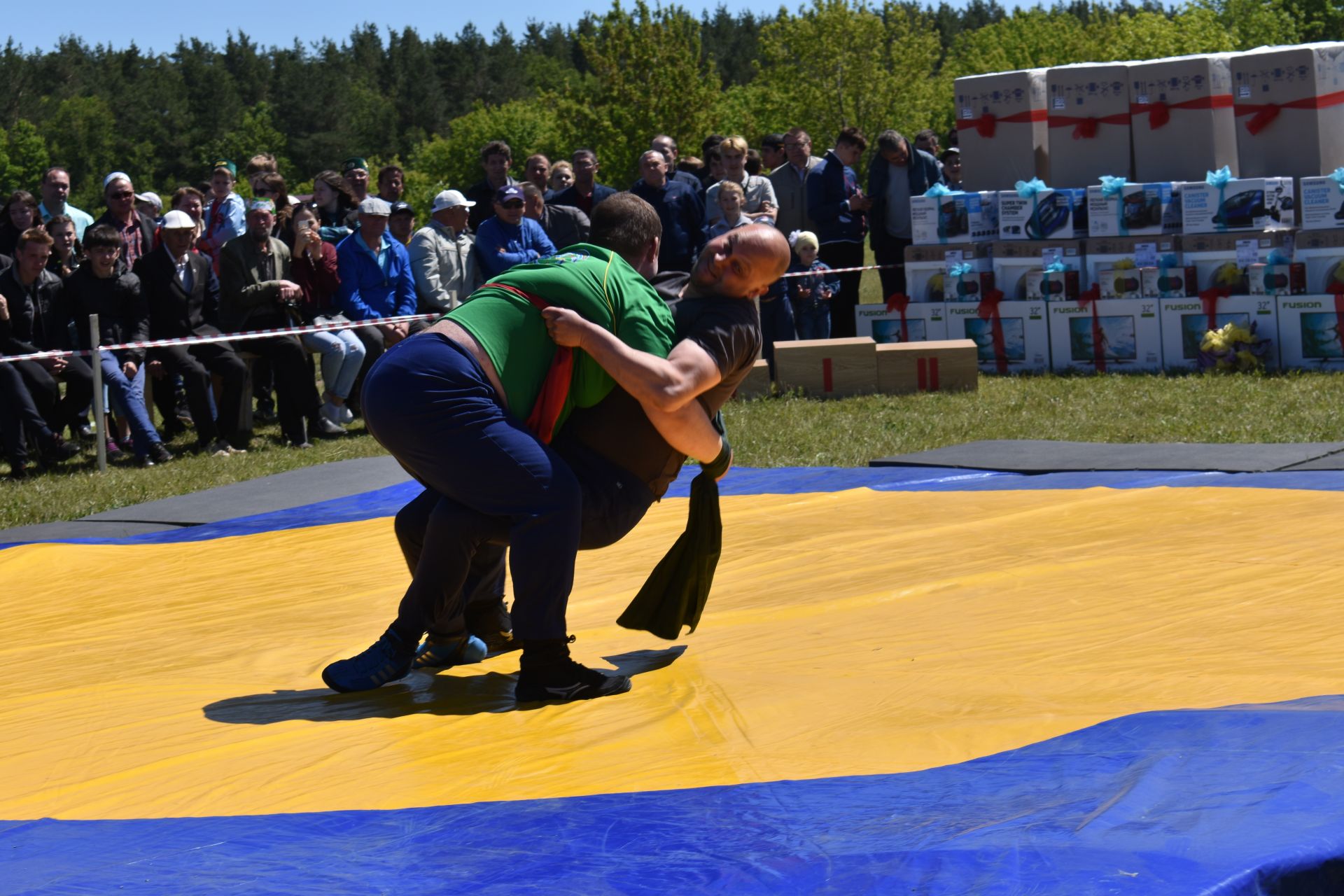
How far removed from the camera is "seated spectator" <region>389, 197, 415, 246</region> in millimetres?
11859

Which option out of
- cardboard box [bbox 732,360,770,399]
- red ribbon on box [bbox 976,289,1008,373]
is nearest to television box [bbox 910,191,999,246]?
red ribbon on box [bbox 976,289,1008,373]

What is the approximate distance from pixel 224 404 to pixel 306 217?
4.71 ft

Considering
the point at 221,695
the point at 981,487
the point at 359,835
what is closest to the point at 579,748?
the point at 359,835

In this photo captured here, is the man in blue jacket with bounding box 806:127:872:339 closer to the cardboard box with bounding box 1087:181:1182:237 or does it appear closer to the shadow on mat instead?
the cardboard box with bounding box 1087:181:1182:237

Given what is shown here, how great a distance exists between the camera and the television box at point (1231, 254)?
10.6 meters

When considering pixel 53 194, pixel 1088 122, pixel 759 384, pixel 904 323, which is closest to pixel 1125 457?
pixel 759 384

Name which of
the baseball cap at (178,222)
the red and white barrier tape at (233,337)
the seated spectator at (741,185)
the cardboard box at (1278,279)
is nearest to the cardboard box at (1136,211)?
the cardboard box at (1278,279)

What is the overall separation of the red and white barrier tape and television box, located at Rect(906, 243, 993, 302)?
149 inches

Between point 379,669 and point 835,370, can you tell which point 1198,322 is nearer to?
point 835,370

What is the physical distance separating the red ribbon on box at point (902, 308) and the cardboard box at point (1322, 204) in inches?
121

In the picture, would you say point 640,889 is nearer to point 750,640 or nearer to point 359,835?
point 359,835

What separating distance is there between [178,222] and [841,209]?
5249 millimetres

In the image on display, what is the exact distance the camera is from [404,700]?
360cm

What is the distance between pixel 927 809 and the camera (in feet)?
A: 8.53
